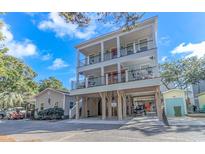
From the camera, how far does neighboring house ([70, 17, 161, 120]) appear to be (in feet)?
39.9

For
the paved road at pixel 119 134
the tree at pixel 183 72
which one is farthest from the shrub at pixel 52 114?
the tree at pixel 183 72

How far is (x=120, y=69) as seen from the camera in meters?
14.1

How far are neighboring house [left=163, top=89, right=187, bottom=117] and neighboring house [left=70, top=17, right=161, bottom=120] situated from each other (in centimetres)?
212

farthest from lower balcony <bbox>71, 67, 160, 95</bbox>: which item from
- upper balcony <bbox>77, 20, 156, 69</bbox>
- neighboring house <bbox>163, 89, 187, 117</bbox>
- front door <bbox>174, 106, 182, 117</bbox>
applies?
front door <bbox>174, 106, 182, 117</bbox>

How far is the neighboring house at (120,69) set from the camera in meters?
12.2

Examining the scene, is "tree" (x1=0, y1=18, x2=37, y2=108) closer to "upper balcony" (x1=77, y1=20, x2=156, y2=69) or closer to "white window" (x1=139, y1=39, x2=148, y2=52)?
"upper balcony" (x1=77, y1=20, x2=156, y2=69)

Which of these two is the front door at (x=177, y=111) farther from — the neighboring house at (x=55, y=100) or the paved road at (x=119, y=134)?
the neighboring house at (x=55, y=100)

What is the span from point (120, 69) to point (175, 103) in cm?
702

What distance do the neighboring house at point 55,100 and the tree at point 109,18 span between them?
1342 cm

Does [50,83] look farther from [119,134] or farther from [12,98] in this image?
[119,134]

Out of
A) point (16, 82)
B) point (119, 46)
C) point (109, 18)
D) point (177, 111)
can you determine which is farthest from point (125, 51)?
point (16, 82)

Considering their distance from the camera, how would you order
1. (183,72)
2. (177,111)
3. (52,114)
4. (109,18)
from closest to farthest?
1. (109,18)
2. (177,111)
3. (52,114)
4. (183,72)

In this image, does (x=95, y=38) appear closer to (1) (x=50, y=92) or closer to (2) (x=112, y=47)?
(2) (x=112, y=47)
